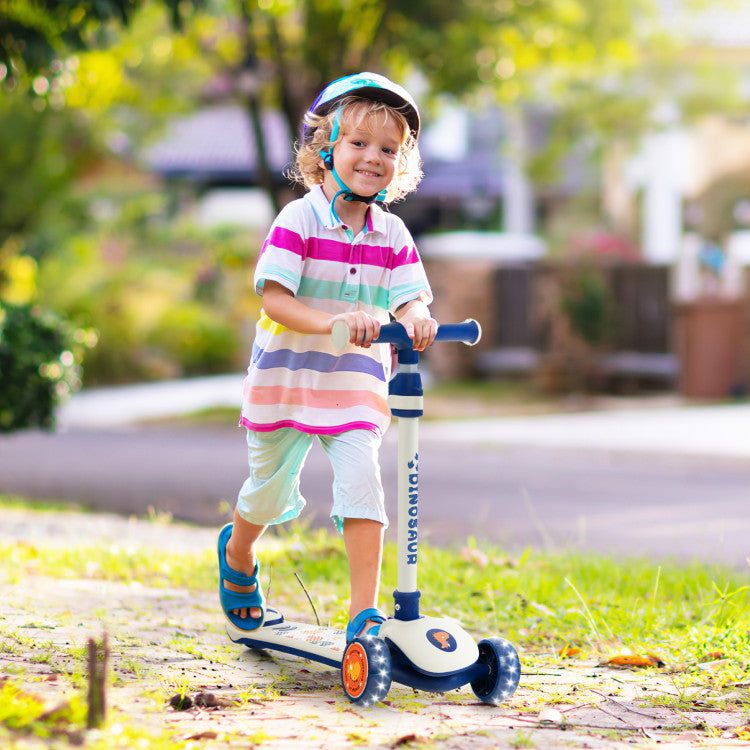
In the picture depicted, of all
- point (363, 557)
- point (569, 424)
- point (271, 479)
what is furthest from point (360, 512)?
point (569, 424)

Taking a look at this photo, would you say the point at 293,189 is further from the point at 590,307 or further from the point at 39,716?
the point at 590,307

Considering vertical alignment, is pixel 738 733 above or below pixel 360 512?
below

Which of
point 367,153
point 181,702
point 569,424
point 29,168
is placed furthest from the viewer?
point 29,168

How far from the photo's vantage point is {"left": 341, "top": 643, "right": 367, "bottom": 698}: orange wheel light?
3.14 meters

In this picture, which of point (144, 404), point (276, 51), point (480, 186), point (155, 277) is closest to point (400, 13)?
point (276, 51)

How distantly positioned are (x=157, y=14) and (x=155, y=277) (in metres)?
5.98

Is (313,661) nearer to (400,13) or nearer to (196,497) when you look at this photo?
(196,497)

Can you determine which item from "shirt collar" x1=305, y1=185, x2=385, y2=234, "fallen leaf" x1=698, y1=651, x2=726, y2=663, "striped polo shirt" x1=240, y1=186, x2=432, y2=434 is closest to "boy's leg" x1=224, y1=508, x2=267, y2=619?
"striped polo shirt" x1=240, y1=186, x2=432, y2=434

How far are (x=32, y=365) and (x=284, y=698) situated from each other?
476 centimetres

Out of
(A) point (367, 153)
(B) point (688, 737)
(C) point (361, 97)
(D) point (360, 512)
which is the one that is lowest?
(B) point (688, 737)

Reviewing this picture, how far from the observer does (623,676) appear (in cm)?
362

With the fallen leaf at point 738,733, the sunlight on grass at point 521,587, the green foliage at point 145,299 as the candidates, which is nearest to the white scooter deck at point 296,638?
the sunlight on grass at point 521,587

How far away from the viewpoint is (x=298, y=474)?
140 inches

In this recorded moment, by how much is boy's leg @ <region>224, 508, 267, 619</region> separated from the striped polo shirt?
36 cm
